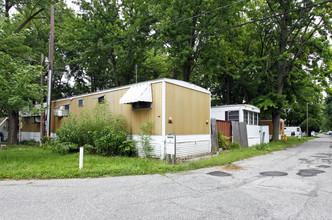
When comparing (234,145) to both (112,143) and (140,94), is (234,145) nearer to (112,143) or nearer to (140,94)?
(140,94)

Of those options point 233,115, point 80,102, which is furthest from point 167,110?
point 233,115

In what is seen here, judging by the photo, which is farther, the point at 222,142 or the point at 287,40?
the point at 287,40

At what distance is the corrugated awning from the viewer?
952cm

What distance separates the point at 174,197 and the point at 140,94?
555cm

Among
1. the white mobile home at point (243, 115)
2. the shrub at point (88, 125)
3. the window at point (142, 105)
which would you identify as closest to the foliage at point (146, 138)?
the window at point (142, 105)

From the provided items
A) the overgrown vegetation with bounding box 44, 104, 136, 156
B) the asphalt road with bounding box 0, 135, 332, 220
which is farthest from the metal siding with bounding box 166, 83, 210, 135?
the asphalt road with bounding box 0, 135, 332, 220

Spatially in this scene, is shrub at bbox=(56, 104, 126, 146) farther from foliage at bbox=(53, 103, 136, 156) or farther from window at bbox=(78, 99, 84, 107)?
window at bbox=(78, 99, 84, 107)

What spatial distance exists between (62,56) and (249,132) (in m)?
20.4

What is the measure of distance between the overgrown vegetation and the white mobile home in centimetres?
896

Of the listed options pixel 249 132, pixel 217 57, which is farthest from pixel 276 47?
pixel 249 132

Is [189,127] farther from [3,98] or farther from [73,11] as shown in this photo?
[73,11]

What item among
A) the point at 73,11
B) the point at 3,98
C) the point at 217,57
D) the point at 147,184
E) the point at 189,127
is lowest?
the point at 147,184

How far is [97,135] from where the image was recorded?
34.3ft

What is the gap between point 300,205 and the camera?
4.34 m
